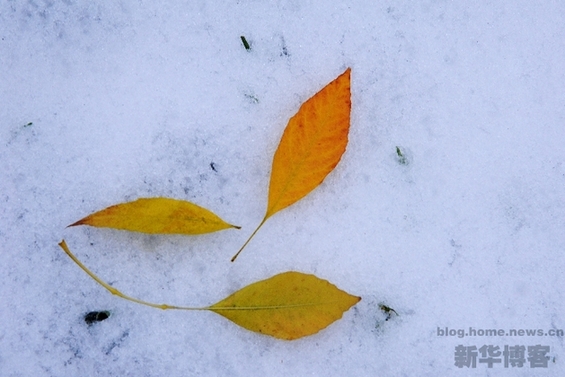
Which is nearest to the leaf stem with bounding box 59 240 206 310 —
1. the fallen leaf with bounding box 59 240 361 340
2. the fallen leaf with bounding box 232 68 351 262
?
the fallen leaf with bounding box 59 240 361 340

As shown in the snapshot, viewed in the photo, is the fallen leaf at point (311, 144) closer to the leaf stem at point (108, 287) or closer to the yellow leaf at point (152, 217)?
the yellow leaf at point (152, 217)

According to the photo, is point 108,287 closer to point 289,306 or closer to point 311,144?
point 289,306

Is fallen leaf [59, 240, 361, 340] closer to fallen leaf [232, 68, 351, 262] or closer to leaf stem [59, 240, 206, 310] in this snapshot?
leaf stem [59, 240, 206, 310]

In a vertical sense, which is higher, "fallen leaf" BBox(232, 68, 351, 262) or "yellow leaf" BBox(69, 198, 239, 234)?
"fallen leaf" BBox(232, 68, 351, 262)

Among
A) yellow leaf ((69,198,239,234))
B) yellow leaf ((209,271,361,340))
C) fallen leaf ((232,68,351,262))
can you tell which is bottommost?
yellow leaf ((209,271,361,340))

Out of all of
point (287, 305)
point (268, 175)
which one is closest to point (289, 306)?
point (287, 305)

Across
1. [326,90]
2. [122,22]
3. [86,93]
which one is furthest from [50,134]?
[326,90]

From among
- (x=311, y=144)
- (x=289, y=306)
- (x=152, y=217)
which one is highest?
(x=311, y=144)
